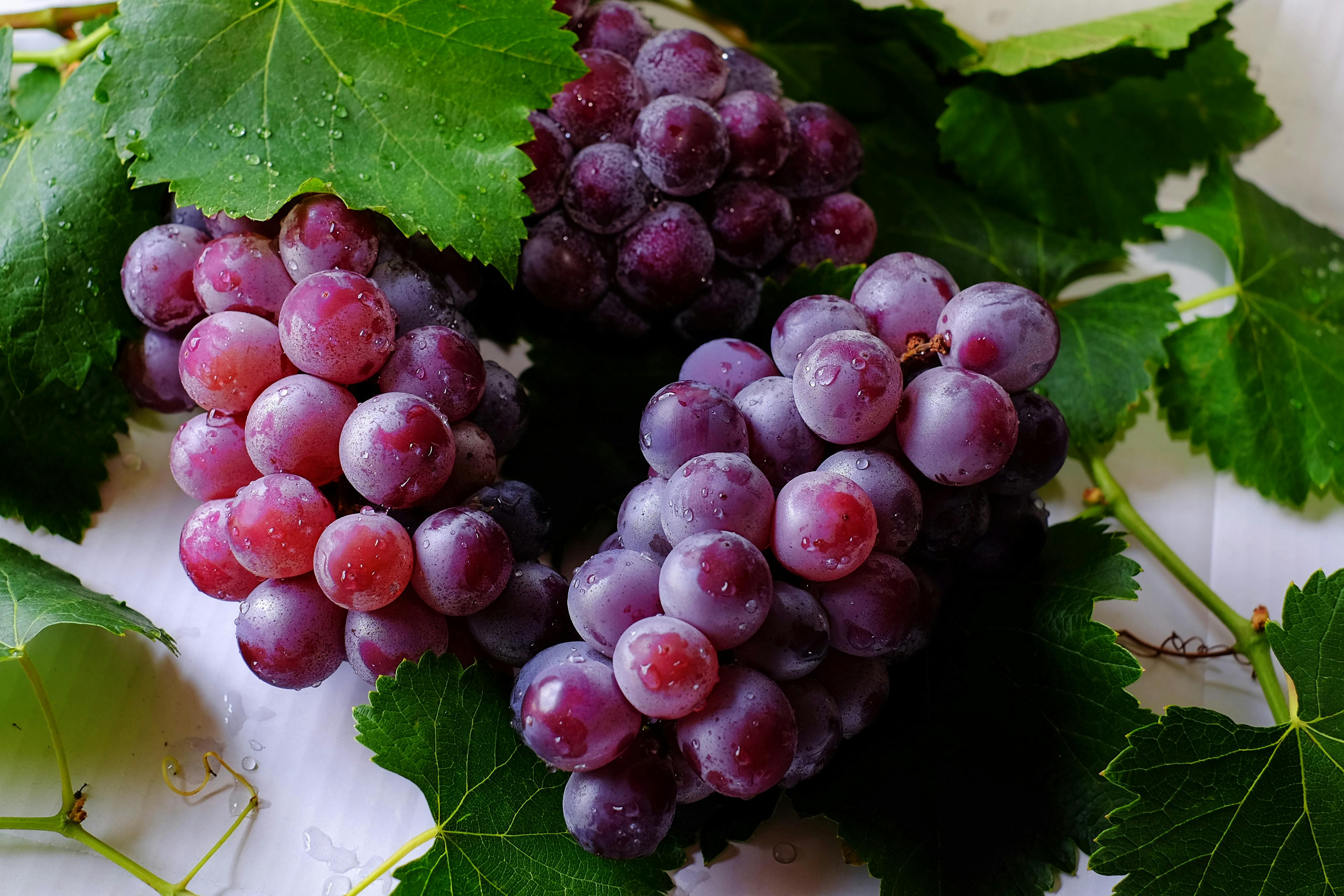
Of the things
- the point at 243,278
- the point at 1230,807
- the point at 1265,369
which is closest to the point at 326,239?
the point at 243,278

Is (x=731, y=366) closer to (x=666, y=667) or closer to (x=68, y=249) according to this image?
(x=666, y=667)

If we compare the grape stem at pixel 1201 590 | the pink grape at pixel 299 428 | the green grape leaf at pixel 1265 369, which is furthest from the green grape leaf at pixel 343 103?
the green grape leaf at pixel 1265 369

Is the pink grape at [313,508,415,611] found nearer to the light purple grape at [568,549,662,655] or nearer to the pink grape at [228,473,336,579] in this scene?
the pink grape at [228,473,336,579]

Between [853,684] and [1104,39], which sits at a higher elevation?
[1104,39]

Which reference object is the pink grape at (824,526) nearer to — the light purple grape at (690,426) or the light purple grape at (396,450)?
the light purple grape at (690,426)

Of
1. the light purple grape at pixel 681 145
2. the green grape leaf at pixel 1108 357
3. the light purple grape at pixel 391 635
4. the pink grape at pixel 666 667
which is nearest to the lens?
the pink grape at pixel 666 667

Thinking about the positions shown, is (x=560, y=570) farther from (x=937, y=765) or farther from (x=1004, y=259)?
(x=1004, y=259)

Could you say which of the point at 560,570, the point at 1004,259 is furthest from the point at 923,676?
the point at 1004,259
